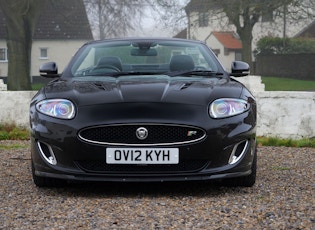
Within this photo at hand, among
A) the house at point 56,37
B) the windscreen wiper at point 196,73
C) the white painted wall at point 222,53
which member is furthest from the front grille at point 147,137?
the white painted wall at point 222,53

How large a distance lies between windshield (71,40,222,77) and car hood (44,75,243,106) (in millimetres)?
449

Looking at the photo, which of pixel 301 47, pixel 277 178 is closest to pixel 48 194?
pixel 277 178

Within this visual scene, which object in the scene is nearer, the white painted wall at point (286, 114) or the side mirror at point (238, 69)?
the side mirror at point (238, 69)

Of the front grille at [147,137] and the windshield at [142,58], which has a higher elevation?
the windshield at [142,58]

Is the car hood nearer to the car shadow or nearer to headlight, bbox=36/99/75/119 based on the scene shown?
headlight, bbox=36/99/75/119

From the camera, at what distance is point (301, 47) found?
59.3m

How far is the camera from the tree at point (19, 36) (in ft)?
109

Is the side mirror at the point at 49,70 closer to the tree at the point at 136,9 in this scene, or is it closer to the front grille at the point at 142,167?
the front grille at the point at 142,167

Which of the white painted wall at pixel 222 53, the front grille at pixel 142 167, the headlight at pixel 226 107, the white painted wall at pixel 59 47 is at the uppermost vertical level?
the headlight at pixel 226 107

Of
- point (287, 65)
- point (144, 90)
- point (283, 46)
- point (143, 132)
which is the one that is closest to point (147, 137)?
point (143, 132)

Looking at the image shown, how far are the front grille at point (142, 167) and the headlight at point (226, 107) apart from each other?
15.6 inches

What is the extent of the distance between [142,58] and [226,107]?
1765 millimetres

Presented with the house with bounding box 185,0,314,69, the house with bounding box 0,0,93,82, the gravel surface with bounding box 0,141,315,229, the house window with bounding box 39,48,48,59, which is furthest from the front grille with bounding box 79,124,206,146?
the house window with bounding box 39,48,48,59

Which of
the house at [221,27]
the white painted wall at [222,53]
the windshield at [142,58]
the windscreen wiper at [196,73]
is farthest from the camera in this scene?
the white painted wall at [222,53]
